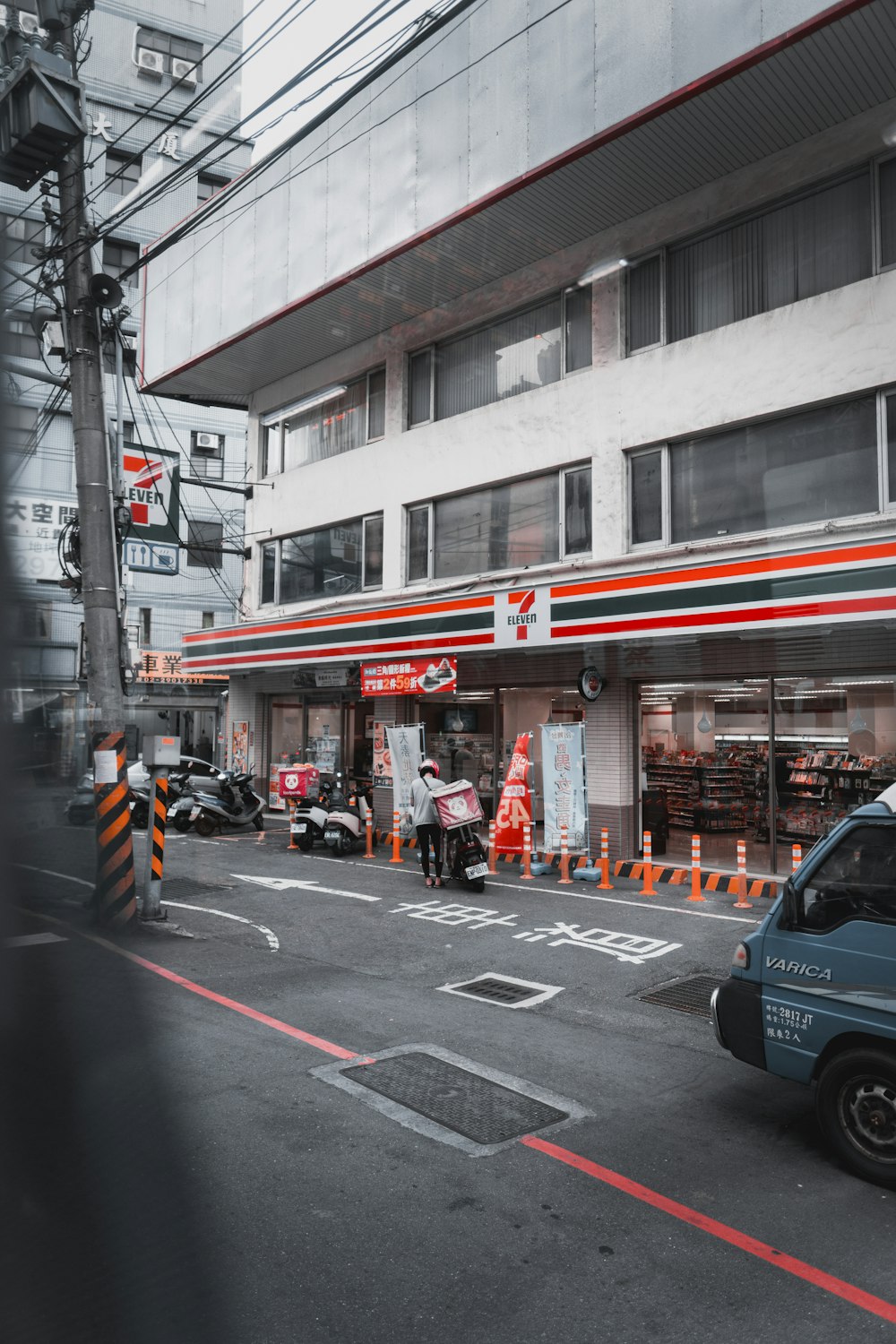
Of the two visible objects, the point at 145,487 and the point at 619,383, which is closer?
the point at 145,487

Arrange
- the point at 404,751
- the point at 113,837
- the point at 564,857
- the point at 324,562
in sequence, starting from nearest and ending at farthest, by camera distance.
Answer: the point at 113,837, the point at 564,857, the point at 404,751, the point at 324,562

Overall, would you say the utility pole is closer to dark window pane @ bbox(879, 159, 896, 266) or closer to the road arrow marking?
the road arrow marking

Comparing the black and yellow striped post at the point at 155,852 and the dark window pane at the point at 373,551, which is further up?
the dark window pane at the point at 373,551

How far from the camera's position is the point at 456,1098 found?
580 centimetres

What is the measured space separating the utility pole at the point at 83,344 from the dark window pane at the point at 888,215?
935 centimetres

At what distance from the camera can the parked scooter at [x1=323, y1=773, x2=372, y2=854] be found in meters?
16.2

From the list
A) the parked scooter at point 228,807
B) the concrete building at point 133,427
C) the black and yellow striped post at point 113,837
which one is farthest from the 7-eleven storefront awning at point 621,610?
the black and yellow striped post at point 113,837

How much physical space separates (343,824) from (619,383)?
853cm

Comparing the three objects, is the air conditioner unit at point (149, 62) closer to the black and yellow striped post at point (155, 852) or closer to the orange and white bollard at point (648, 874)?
the black and yellow striped post at point (155, 852)

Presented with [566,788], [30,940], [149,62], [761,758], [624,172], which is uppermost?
[149,62]

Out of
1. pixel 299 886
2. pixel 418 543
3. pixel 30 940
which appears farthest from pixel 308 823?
pixel 30 940

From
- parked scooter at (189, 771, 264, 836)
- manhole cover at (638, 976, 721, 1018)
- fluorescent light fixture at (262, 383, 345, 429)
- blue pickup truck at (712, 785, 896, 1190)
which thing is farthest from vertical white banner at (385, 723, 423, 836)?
blue pickup truck at (712, 785, 896, 1190)

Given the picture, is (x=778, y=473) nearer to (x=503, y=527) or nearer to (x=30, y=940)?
(x=503, y=527)

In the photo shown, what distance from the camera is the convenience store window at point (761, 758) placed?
41.6 ft
